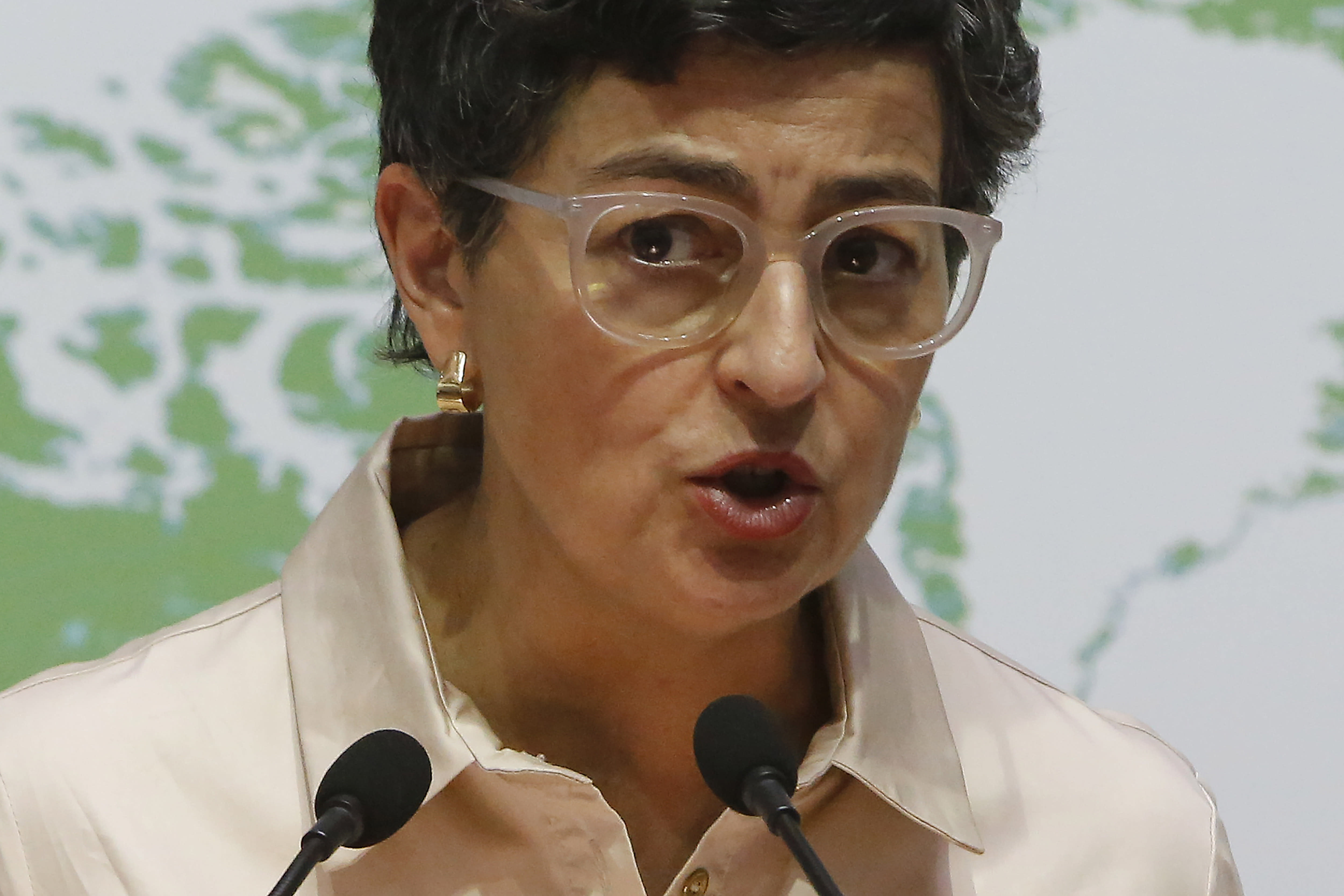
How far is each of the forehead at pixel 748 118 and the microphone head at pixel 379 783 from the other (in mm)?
506

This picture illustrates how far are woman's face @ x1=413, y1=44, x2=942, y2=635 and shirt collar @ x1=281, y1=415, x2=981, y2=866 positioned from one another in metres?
0.17

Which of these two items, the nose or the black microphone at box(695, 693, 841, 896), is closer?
the black microphone at box(695, 693, 841, 896)

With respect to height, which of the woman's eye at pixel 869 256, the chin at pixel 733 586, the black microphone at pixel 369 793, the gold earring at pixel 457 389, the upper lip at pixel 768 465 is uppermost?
the woman's eye at pixel 869 256

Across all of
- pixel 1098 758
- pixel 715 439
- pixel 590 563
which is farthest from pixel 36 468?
pixel 1098 758

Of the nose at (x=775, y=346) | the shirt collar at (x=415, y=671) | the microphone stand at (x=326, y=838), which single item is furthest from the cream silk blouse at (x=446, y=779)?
the nose at (x=775, y=346)

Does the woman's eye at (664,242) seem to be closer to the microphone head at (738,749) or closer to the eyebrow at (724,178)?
the eyebrow at (724,178)

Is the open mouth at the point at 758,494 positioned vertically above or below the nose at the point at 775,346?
below

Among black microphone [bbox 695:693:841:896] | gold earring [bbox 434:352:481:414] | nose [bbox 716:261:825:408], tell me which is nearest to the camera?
black microphone [bbox 695:693:841:896]

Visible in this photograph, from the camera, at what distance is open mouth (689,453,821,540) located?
1.50m

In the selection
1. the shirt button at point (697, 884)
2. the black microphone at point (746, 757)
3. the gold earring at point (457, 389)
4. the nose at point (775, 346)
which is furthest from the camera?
the gold earring at point (457, 389)

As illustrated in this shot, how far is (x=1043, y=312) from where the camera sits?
2.31 meters

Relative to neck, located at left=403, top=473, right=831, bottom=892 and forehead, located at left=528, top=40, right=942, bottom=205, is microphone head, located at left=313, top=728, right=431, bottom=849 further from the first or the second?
forehead, located at left=528, top=40, right=942, bottom=205

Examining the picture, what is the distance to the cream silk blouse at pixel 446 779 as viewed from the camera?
1543 mm

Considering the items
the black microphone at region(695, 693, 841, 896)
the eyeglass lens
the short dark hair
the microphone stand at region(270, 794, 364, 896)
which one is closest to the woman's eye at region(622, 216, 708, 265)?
the eyeglass lens
